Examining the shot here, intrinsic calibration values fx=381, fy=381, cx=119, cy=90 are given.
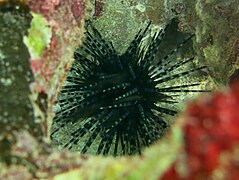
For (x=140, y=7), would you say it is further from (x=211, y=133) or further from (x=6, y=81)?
(x=211, y=133)

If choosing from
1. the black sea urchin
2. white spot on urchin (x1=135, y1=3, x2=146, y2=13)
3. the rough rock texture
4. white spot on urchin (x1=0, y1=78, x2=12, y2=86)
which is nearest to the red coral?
the rough rock texture

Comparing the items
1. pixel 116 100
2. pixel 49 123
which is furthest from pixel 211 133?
pixel 116 100

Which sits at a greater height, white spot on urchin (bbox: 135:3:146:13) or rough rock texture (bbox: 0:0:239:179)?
white spot on urchin (bbox: 135:3:146:13)

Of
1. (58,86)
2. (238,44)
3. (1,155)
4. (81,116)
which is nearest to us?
(1,155)

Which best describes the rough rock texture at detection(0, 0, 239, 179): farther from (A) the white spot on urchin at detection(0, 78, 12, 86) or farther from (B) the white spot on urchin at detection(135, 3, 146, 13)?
(B) the white spot on urchin at detection(135, 3, 146, 13)

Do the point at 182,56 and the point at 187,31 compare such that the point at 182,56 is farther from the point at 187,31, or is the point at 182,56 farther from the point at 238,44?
the point at 238,44

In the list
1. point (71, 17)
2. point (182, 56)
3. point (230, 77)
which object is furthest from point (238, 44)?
point (71, 17)

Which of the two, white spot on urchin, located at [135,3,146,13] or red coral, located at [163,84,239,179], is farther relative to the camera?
white spot on urchin, located at [135,3,146,13]

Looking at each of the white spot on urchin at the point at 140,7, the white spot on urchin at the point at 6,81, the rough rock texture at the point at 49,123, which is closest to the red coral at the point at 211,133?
the rough rock texture at the point at 49,123
